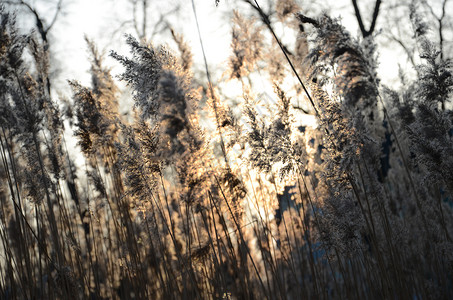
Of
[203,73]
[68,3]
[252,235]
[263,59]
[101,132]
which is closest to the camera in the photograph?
[101,132]

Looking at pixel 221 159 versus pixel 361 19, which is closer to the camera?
pixel 221 159

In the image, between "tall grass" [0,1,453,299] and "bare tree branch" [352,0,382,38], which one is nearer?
"tall grass" [0,1,453,299]

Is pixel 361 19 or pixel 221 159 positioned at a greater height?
pixel 361 19

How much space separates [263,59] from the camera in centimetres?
489

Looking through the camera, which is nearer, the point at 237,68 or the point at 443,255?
the point at 443,255

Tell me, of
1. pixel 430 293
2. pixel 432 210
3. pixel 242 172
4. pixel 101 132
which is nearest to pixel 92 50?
pixel 101 132

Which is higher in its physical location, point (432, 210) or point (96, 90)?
point (96, 90)

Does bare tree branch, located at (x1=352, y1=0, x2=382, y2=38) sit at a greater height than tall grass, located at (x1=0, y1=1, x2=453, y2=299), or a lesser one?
greater

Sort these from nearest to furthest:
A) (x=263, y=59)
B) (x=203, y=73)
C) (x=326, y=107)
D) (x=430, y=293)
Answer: (x=326, y=107)
(x=430, y=293)
(x=263, y=59)
(x=203, y=73)

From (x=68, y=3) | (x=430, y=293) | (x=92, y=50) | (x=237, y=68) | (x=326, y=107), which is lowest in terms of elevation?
(x=430, y=293)

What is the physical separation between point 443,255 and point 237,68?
2995mm

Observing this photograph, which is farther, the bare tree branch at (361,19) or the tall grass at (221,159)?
the bare tree branch at (361,19)

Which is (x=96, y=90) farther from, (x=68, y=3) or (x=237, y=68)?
(x=68, y=3)

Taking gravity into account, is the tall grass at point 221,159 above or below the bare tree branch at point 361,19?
below
